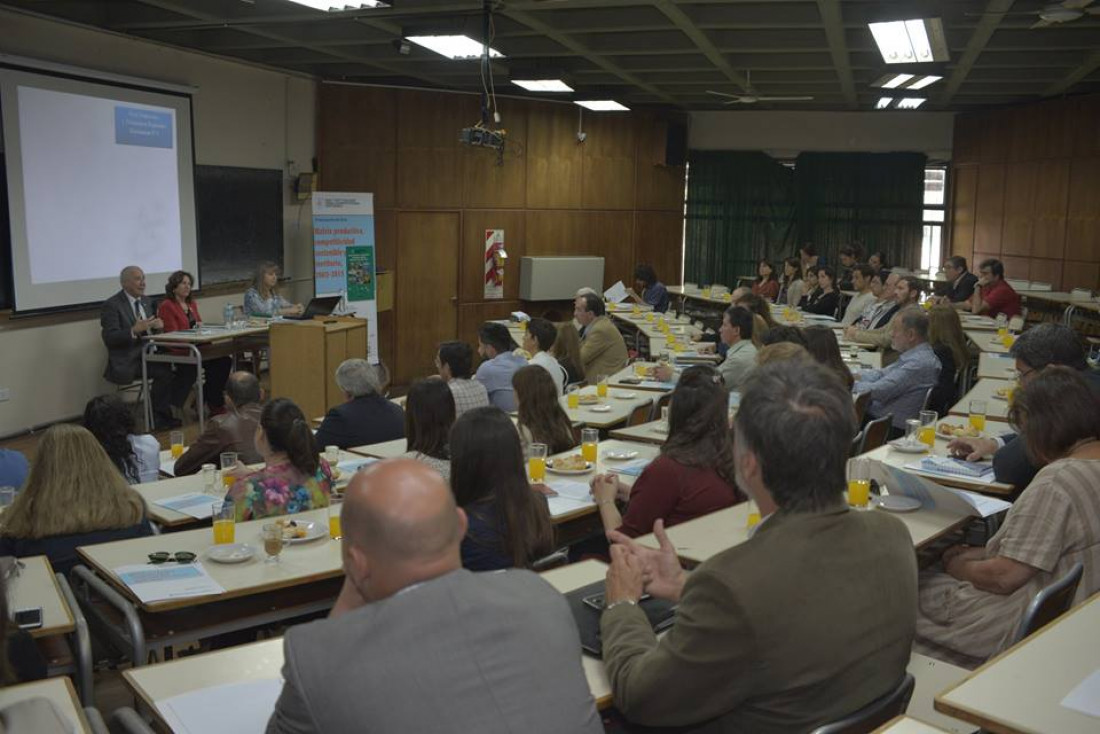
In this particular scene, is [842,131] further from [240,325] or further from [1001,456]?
[1001,456]

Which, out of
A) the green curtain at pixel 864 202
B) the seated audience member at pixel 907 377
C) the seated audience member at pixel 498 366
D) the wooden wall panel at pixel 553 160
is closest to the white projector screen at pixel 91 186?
the seated audience member at pixel 498 366

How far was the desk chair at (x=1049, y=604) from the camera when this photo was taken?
277 centimetres

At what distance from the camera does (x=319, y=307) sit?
32.7ft

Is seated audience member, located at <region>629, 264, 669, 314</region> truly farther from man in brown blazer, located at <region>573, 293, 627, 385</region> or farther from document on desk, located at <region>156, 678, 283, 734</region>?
document on desk, located at <region>156, 678, 283, 734</region>

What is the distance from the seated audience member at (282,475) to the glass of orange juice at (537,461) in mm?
996

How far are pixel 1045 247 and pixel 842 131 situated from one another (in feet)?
12.2

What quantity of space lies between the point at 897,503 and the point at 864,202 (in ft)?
42.9

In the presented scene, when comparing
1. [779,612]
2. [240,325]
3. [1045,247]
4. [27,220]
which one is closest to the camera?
[779,612]

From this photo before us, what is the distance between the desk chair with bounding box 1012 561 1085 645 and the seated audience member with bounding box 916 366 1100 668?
0.10 meters

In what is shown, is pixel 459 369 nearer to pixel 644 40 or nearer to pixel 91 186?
pixel 91 186

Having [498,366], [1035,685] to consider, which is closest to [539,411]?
[498,366]

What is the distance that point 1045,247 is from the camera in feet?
44.7

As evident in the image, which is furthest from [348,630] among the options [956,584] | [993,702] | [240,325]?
[240,325]

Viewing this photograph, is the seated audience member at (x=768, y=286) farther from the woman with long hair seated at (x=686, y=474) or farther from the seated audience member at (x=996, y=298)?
the woman with long hair seated at (x=686, y=474)
